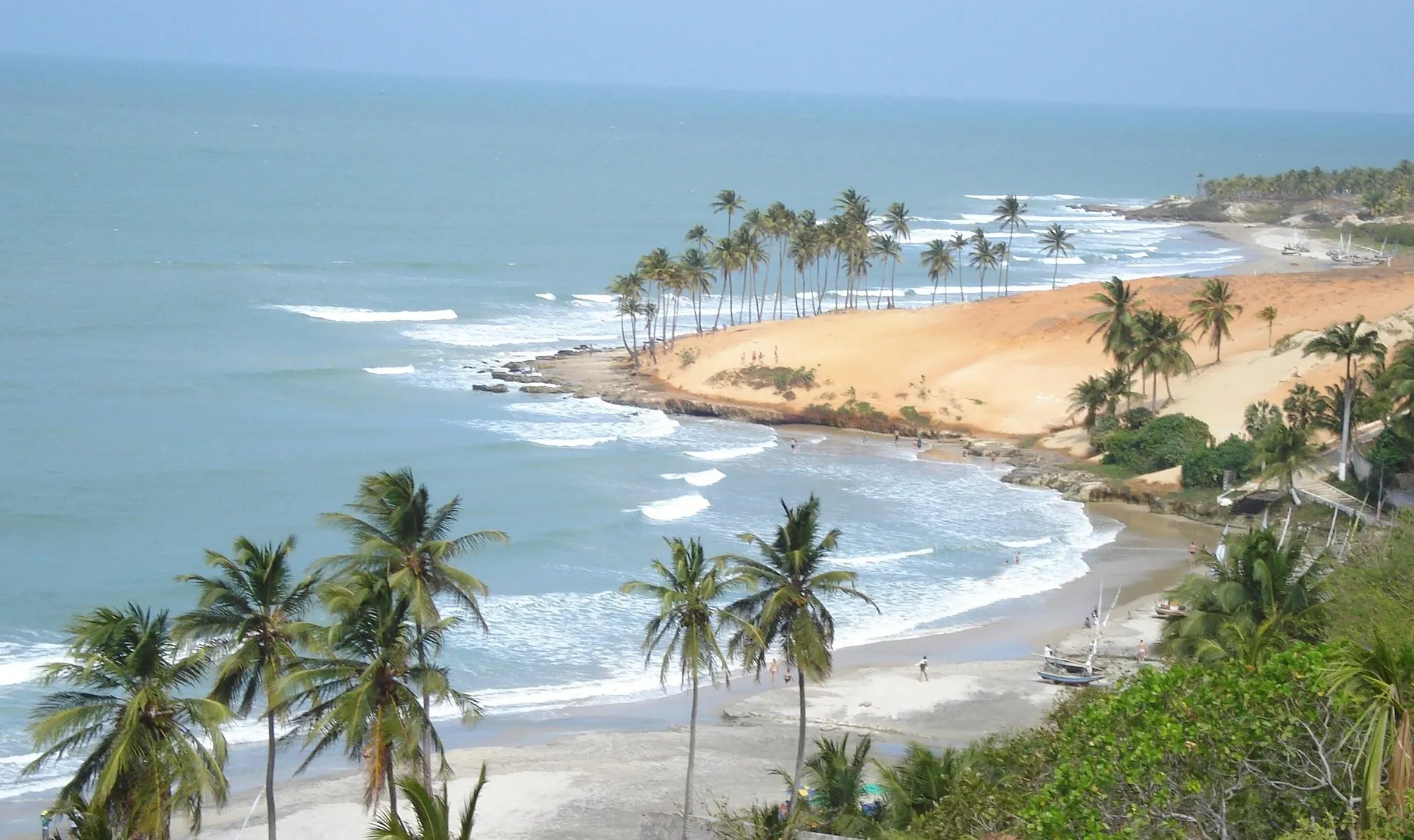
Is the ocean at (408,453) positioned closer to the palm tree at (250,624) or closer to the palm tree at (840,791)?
the palm tree at (250,624)

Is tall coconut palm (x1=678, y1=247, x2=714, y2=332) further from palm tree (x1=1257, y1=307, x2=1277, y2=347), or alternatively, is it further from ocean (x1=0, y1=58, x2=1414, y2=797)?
palm tree (x1=1257, y1=307, x2=1277, y2=347)

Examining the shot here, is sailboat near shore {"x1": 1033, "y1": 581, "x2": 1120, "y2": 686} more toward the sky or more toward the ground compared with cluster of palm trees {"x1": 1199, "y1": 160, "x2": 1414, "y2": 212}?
more toward the ground

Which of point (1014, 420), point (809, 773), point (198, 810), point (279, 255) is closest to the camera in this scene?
point (198, 810)

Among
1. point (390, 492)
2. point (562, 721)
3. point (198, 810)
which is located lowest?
point (562, 721)

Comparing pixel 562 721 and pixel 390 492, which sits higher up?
pixel 390 492

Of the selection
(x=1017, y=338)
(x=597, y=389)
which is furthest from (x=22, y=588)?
(x=1017, y=338)

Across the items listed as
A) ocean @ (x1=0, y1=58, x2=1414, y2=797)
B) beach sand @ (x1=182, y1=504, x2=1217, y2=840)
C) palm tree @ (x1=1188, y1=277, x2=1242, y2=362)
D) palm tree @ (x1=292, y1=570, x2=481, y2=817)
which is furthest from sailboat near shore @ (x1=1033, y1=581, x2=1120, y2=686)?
palm tree @ (x1=1188, y1=277, x2=1242, y2=362)

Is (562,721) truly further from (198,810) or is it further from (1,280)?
(1,280)
